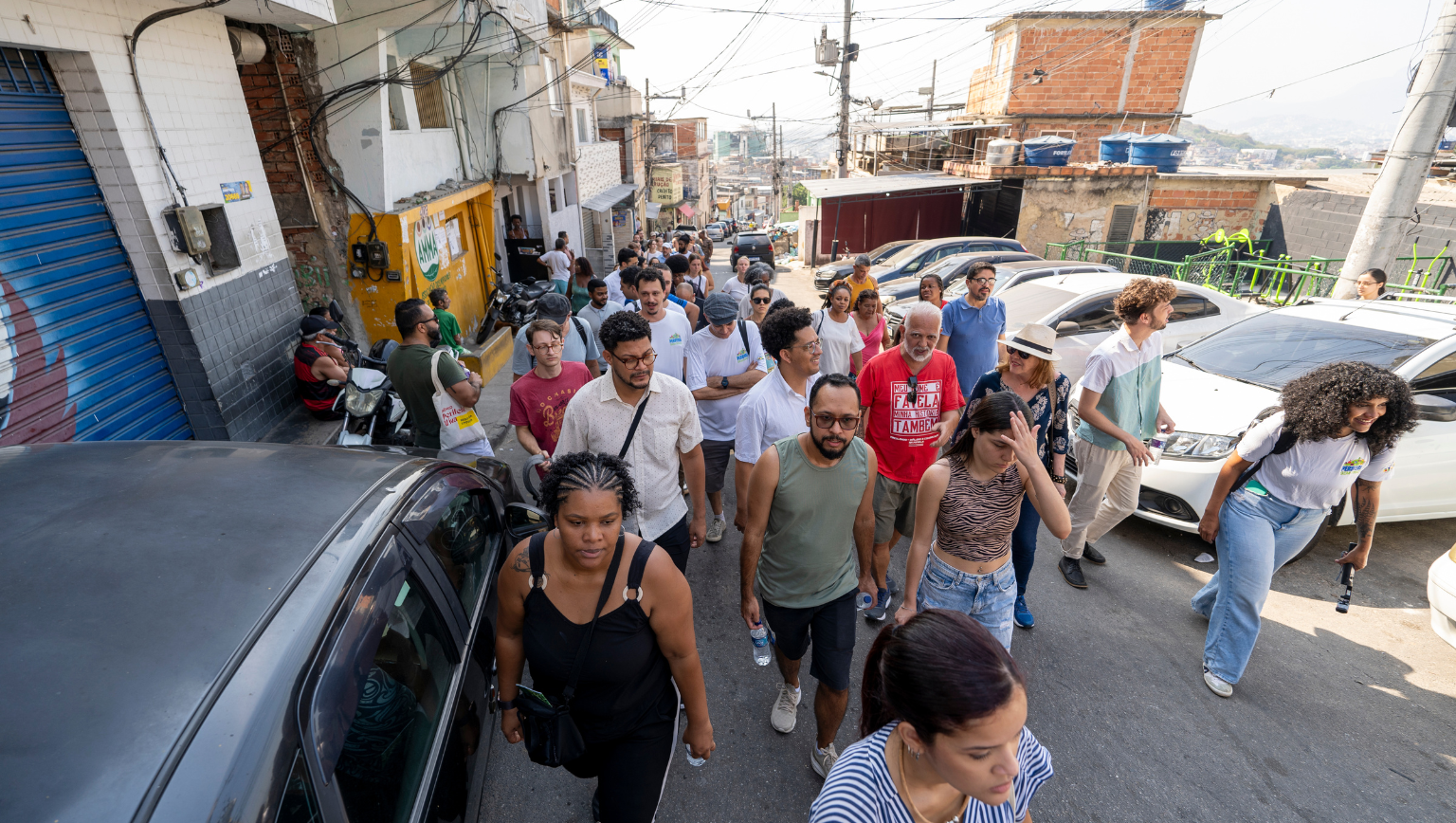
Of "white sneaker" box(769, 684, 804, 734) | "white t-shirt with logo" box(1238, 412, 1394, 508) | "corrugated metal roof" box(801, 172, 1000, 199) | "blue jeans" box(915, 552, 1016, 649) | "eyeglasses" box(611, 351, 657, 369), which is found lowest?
"white sneaker" box(769, 684, 804, 734)

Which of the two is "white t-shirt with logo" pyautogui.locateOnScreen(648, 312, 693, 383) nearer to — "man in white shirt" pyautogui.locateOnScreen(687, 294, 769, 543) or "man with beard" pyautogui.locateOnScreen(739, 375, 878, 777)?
"man in white shirt" pyautogui.locateOnScreen(687, 294, 769, 543)

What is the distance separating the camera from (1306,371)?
4.64 m

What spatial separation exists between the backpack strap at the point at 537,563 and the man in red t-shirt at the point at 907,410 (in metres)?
2.13

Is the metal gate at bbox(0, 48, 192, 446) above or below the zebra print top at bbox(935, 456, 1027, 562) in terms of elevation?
above

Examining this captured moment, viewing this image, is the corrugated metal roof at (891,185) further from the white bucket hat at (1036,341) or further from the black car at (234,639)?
the black car at (234,639)

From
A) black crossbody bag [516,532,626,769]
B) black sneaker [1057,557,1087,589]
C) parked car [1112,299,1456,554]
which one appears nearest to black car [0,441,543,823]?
black crossbody bag [516,532,626,769]

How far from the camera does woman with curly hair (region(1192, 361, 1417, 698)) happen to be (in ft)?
9.64

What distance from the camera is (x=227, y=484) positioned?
6.07 feet

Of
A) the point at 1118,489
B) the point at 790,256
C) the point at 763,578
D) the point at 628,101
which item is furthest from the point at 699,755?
the point at 628,101

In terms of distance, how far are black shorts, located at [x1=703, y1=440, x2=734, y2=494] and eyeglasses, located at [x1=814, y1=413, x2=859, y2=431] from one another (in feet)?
6.77

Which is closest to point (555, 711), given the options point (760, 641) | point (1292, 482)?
point (760, 641)

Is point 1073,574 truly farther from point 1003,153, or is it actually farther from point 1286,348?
point 1003,153

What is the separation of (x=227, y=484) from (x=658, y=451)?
5.39ft

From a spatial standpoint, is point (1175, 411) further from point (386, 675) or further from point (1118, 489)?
point (386, 675)
